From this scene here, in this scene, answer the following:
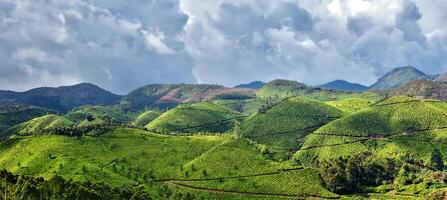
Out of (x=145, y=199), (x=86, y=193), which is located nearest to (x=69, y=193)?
(x=86, y=193)

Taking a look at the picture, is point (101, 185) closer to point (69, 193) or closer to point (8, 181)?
point (69, 193)

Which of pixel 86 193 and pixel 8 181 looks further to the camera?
pixel 8 181

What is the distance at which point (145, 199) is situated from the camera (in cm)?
19075

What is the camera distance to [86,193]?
575 feet

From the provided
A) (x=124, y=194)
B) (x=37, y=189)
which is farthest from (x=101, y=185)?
(x=37, y=189)

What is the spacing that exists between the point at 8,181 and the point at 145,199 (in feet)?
178

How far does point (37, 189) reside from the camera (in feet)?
577

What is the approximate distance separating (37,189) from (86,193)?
17.3 m

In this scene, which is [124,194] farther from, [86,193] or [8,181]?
[8,181]

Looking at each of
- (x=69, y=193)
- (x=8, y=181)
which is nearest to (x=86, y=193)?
(x=69, y=193)

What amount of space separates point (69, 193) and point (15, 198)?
17.6 meters

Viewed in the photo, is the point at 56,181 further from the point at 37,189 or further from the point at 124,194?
the point at 124,194

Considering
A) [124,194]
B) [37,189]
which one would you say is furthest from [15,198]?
[124,194]

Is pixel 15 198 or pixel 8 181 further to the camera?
pixel 8 181
